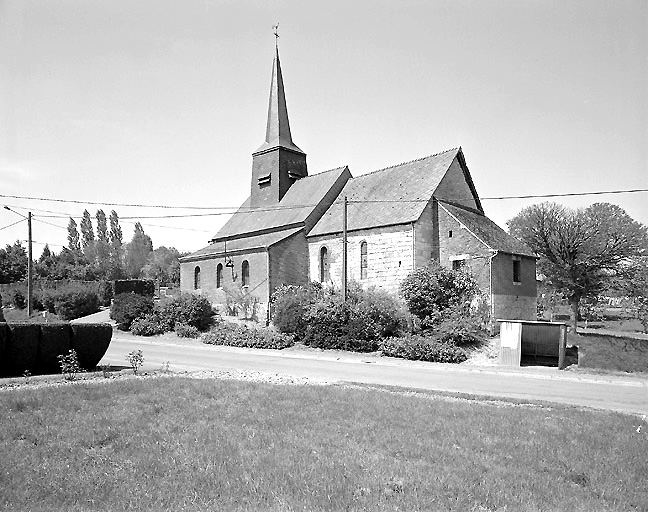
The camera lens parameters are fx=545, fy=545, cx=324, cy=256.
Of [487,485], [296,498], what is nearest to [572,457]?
[487,485]

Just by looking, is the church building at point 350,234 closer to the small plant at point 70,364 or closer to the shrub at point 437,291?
the shrub at point 437,291

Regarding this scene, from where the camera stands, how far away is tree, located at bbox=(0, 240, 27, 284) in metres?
65.9

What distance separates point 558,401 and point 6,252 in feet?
239

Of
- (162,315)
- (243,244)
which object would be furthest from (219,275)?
(162,315)

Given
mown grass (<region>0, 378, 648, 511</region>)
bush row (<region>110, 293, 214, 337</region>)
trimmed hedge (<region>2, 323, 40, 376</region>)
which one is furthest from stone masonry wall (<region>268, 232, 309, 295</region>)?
mown grass (<region>0, 378, 648, 511</region>)

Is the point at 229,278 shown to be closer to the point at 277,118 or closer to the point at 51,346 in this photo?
the point at 277,118

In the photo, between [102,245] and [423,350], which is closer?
[423,350]

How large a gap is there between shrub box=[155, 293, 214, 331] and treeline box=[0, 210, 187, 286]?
34554mm

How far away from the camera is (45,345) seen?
12.9 m

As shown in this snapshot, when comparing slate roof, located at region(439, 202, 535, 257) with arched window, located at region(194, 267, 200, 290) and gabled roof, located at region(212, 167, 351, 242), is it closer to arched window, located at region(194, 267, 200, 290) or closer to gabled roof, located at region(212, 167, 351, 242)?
gabled roof, located at region(212, 167, 351, 242)

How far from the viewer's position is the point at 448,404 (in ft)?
34.8

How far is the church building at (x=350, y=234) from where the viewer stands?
29156mm

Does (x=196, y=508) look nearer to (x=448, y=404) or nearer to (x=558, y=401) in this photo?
(x=448, y=404)

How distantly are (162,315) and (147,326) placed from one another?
3.71ft
